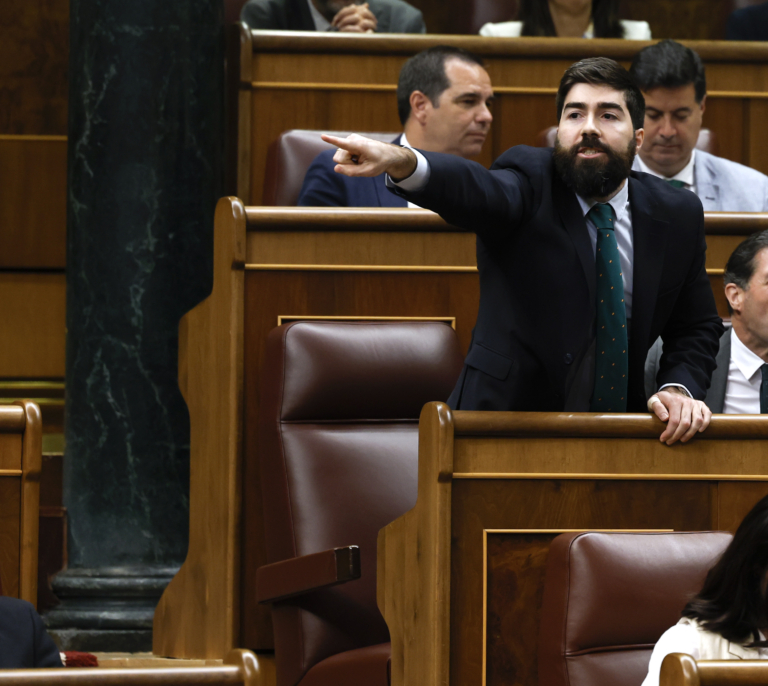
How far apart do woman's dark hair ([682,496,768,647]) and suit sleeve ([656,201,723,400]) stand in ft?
0.65

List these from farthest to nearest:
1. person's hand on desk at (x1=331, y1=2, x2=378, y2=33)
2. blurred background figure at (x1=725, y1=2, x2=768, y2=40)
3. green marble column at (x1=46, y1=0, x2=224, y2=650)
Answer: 1. blurred background figure at (x1=725, y1=2, x2=768, y2=40)
2. person's hand on desk at (x1=331, y1=2, x2=378, y2=33)
3. green marble column at (x1=46, y1=0, x2=224, y2=650)

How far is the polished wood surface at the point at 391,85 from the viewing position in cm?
118

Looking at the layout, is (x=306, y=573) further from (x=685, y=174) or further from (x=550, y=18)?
(x=550, y=18)

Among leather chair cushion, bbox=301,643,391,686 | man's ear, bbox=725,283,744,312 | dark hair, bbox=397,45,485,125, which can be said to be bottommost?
leather chair cushion, bbox=301,643,391,686

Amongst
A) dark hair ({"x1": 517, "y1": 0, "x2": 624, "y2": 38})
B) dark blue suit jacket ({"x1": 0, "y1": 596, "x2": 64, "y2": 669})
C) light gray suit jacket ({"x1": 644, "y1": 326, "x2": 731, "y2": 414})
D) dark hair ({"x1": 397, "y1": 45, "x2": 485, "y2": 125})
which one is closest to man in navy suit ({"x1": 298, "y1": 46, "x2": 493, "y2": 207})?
dark hair ({"x1": 397, "y1": 45, "x2": 485, "y2": 125})

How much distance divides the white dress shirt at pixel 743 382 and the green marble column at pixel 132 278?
1.44 feet

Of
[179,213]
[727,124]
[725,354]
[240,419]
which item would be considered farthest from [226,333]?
[727,124]

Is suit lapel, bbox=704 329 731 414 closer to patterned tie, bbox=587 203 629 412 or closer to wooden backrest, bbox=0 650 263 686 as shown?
patterned tie, bbox=587 203 629 412

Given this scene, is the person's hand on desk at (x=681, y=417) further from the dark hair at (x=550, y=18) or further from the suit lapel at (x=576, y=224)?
the dark hair at (x=550, y=18)

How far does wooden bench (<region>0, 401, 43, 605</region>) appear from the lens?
701 millimetres

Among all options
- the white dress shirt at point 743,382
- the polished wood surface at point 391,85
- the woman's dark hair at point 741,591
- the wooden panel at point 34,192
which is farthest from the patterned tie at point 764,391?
the wooden panel at point 34,192

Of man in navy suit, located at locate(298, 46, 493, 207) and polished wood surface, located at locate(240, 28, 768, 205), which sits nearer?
man in navy suit, located at locate(298, 46, 493, 207)

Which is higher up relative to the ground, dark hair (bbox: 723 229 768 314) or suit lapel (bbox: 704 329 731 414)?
dark hair (bbox: 723 229 768 314)

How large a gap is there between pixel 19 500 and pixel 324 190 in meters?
0.38
